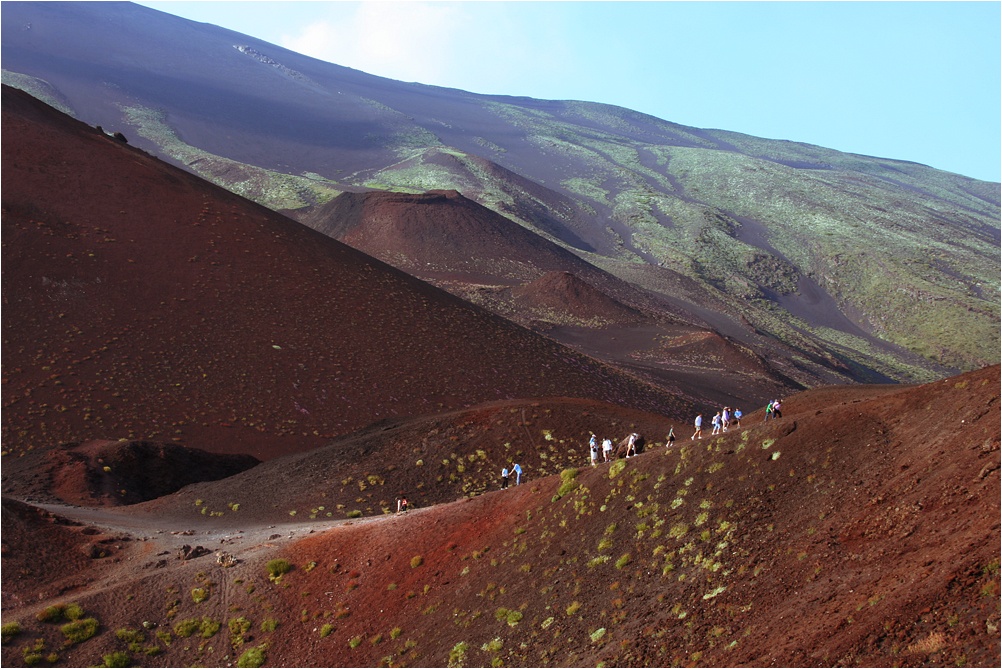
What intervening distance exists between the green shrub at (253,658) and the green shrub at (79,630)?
351 centimetres

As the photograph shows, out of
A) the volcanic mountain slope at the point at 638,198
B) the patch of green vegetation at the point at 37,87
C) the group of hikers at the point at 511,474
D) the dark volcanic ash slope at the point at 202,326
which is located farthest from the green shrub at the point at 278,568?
the patch of green vegetation at the point at 37,87

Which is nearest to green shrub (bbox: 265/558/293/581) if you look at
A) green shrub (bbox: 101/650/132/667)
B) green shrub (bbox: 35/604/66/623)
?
green shrub (bbox: 101/650/132/667)

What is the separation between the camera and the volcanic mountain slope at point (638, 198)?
112 metres

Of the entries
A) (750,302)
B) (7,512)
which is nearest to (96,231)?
(7,512)

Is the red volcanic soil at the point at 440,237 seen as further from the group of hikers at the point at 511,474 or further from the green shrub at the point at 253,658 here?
the green shrub at the point at 253,658

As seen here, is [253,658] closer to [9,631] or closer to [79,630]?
[79,630]

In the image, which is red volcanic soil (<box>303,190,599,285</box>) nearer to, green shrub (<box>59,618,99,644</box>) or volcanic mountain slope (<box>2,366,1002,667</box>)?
volcanic mountain slope (<box>2,366,1002,667</box>)

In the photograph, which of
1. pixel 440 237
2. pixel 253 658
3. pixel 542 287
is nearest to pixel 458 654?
pixel 253 658

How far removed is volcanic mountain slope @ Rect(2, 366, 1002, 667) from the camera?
11.9 metres

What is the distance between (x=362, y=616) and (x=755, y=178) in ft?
568

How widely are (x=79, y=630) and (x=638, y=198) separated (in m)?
146

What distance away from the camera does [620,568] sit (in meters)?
17.1

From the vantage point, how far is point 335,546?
23375 millimetres

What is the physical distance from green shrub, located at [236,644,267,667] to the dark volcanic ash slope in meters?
20.9
